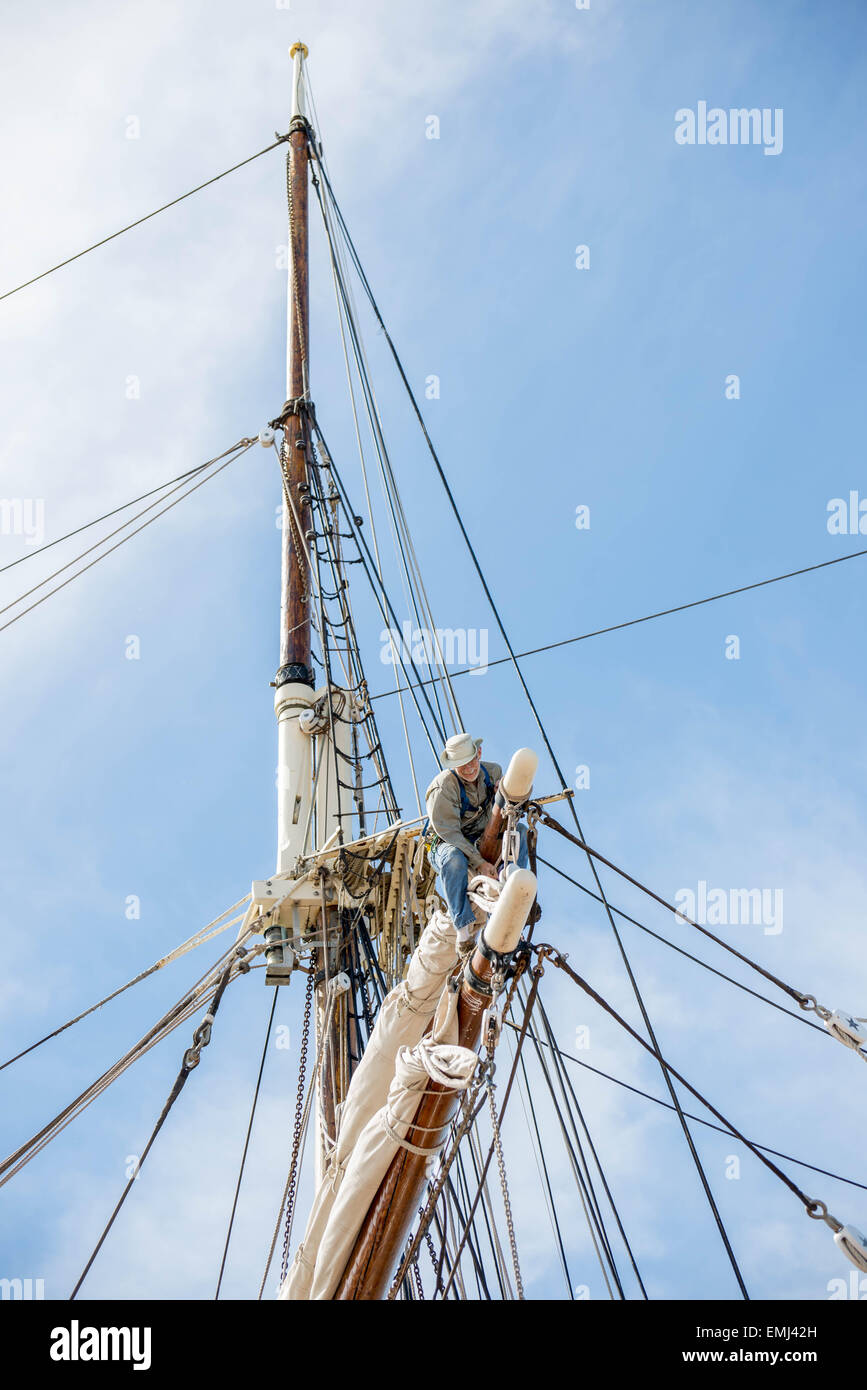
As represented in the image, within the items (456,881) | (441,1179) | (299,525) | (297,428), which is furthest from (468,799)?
(297,428)

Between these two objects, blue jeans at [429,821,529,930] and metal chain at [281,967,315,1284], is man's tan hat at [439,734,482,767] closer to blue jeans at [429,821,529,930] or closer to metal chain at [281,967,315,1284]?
blue jeans at [429,821,529,930]

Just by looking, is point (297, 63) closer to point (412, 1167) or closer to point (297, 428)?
point (297, 428)

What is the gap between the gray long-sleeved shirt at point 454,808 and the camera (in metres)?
6.02

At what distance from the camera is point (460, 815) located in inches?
241

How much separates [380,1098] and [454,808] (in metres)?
2.12

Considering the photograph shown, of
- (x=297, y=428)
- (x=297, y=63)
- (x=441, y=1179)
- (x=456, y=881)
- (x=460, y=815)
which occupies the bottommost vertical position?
(x=441, y=1179)

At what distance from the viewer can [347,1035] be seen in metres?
9.45

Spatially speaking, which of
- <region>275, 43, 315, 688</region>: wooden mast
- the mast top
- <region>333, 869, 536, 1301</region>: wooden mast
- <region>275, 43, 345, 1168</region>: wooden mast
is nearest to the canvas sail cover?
<region>333, 869, 536, 1301</region>: wooden mast

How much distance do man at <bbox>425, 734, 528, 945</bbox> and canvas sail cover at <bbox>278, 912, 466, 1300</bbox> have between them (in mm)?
591

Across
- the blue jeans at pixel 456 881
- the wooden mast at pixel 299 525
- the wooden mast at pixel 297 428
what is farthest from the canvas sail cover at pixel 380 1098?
the wooden mast at pixel 297 428

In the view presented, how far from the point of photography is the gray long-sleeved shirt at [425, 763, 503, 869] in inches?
237
